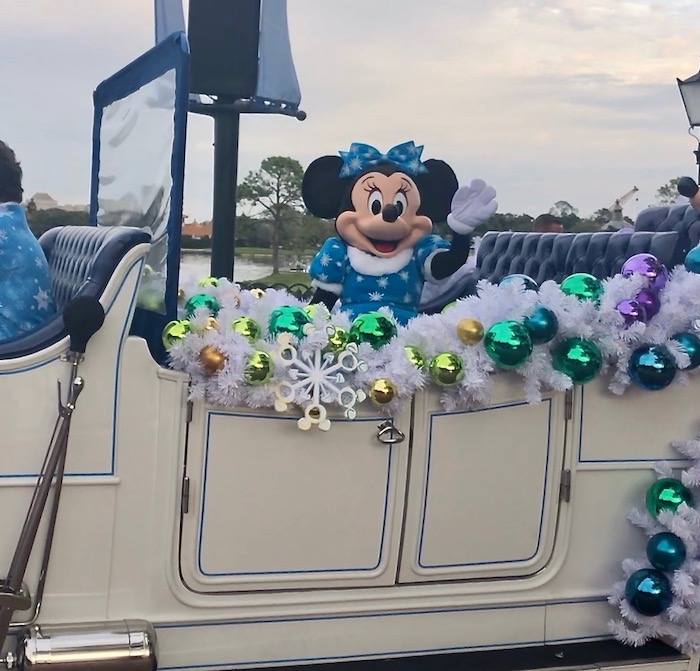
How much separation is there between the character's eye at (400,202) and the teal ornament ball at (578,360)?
0.90 m

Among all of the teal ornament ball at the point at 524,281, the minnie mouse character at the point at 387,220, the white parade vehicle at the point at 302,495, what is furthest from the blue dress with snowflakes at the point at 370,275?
the white parade vehicle at the point at 302,495

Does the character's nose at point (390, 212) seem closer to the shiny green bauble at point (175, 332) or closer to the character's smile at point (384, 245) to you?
the character's smile at point (384, 245)

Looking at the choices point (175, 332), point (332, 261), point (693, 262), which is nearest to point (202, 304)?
point (175, 332)

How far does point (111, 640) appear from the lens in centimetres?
174

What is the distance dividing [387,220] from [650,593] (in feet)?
4.32

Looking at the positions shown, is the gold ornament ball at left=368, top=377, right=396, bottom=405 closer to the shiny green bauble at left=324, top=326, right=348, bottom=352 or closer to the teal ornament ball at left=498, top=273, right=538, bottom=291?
the shiny green bauble at left=324, top=326, right=348, bottom=352

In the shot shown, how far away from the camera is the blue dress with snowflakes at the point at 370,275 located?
9.37ft

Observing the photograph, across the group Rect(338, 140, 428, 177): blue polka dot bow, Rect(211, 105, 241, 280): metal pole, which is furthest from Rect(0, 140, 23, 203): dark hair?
Rect(211, 105, 241, 280): metal pole

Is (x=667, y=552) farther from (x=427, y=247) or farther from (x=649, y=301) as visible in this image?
(x=427, y=247)

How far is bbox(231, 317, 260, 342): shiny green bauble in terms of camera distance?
1.83 meters

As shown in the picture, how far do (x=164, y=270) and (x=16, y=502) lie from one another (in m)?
0.60

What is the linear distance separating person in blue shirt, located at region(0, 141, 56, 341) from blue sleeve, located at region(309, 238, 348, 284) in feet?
3.25

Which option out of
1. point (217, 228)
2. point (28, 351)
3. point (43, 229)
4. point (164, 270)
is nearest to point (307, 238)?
point (217, 228)

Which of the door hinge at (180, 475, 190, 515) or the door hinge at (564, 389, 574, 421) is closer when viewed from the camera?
the door hinge at (180, 475, 190, 515)
